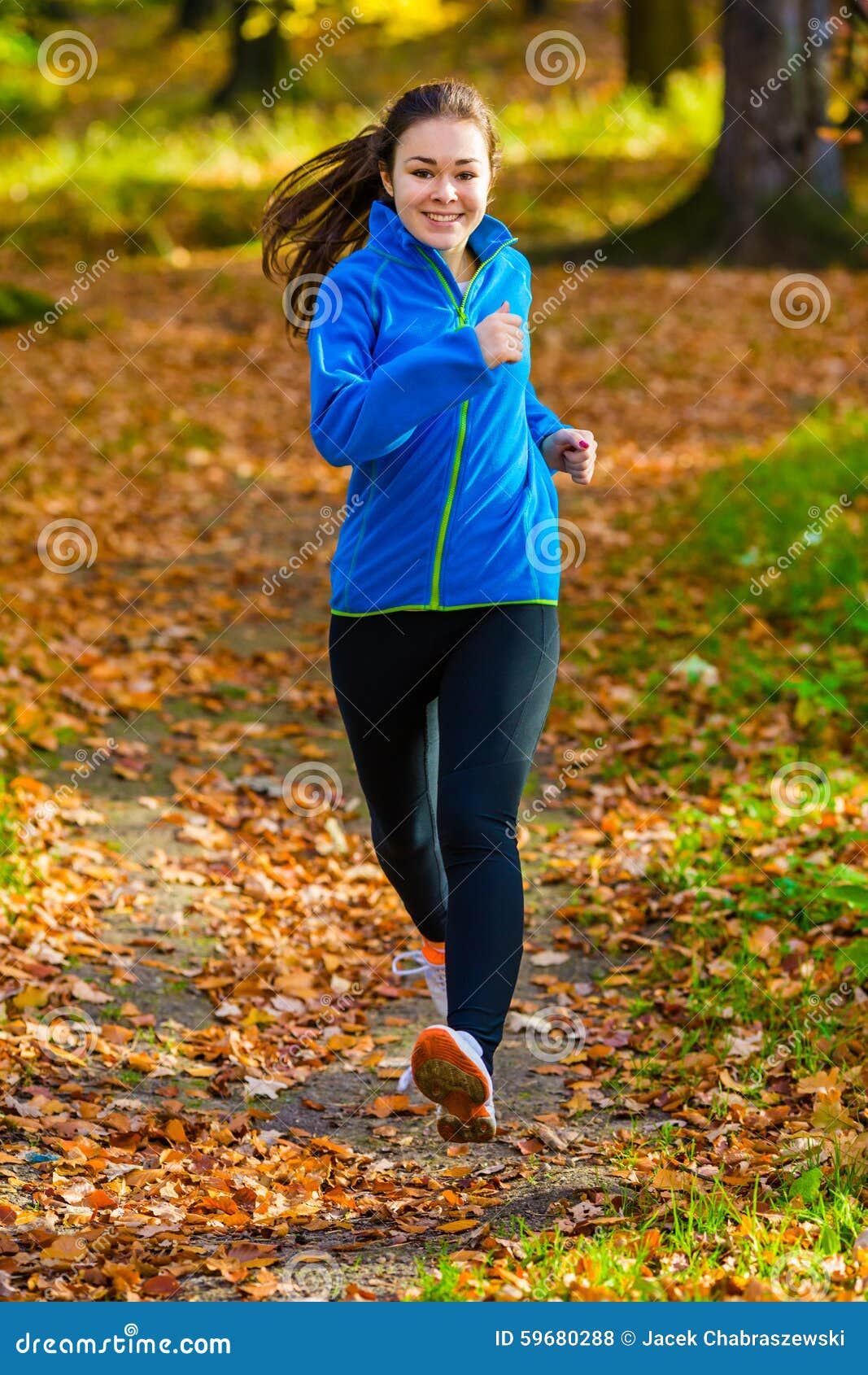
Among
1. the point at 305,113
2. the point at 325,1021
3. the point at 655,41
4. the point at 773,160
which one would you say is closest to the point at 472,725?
the point at 325,1021

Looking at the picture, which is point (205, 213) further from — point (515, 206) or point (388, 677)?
point (388, 677)

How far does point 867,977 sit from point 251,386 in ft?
33.2

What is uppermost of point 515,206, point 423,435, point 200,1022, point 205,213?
point 515,206

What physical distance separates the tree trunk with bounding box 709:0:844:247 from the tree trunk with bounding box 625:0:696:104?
8.78 meters

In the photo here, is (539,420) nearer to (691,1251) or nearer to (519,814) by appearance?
(691,1251)

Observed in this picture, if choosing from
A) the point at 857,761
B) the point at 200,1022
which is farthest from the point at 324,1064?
the point at 857,761

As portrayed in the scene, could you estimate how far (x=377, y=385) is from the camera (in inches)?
123

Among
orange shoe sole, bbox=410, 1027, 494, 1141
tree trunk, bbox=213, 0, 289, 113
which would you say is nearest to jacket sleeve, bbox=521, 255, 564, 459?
orange shoe sole, bbox=410, 1027, 494, 1141

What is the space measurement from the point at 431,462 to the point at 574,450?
0.41m

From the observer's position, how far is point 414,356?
10.2 ft

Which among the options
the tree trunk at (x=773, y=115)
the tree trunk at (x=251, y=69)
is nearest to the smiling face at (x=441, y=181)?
the tree trunk at (x=773, y=115)

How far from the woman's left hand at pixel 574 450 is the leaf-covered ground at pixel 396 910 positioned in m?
1.48

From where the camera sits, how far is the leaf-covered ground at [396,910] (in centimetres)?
331

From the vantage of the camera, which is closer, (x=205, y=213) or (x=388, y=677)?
(x=388, y=677)
